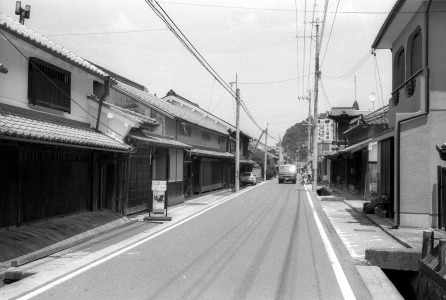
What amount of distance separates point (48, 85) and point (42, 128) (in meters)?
2.66

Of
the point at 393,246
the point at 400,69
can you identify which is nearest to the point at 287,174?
the point at 400,69

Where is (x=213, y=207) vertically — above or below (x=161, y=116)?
below

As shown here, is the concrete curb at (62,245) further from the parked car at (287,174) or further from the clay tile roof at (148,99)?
the parked car at (287,174)

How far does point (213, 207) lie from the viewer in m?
24.3

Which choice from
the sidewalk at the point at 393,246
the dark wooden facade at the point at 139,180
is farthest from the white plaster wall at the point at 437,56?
the dark wooden facade at the point at 139,180

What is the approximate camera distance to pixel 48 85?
44.6 ft

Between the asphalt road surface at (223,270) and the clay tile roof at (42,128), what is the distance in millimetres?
3033

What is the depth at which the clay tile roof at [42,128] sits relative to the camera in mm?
9421

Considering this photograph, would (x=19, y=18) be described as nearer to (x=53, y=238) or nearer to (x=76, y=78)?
(x=76, y=78)

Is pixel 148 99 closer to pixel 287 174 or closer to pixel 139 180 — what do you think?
pixel 139 180

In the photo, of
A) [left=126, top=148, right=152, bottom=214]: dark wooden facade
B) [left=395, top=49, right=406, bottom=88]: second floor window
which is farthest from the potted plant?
[left=126, top=148, right=152, bottom=214]: dark wooden facade

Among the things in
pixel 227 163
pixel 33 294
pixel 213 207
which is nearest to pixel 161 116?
pixel 213 207

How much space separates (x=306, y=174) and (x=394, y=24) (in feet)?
156

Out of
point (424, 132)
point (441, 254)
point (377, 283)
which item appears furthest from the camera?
point (424, 132)
